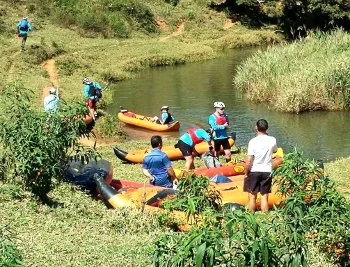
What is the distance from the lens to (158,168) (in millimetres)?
11062

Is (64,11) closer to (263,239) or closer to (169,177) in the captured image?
(169,177)

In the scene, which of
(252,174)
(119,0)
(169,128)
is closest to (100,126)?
(169,128)

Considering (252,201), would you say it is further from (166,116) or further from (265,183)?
(166,116)

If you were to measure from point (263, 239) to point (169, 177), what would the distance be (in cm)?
571

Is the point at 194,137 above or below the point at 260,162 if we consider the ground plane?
below

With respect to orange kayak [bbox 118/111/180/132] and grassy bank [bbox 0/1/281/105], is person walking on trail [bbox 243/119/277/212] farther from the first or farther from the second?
grassy bank [bbox 0/1/281/105]

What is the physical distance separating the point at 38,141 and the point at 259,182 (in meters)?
3.48

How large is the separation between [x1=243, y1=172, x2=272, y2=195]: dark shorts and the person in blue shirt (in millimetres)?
1716

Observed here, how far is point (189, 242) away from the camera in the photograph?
549cm

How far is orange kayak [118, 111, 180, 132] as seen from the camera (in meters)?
19.7

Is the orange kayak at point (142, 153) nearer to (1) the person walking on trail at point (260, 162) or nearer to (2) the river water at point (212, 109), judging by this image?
(2) the river water at point (212, 109)

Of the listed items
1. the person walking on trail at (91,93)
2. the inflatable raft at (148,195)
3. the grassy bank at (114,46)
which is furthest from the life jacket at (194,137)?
the grassy bank at (114,46)

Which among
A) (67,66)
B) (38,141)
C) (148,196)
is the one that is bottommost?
(148,196)

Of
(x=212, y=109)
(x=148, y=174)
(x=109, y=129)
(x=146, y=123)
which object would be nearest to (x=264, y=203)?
(x=148, y=174)
